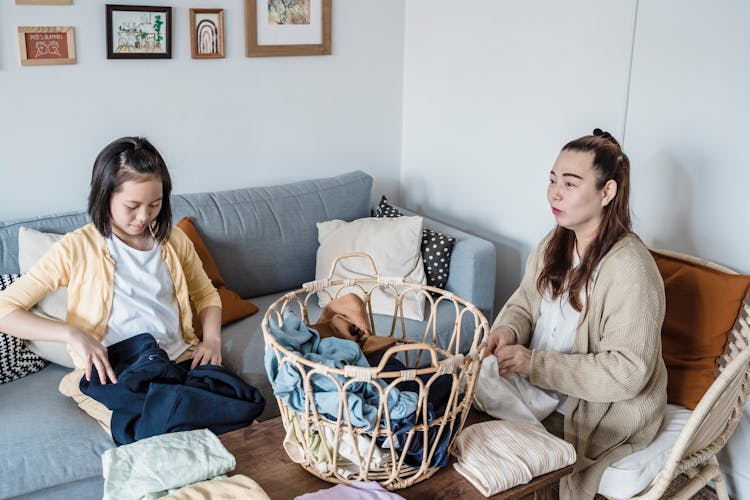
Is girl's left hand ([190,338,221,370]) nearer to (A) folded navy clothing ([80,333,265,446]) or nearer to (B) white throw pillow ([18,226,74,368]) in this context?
(A) folded navy clothing ([80,333,265,446])

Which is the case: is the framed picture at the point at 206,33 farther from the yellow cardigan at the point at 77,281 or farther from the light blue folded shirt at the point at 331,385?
the light blue folded shirt at the point at 331,385

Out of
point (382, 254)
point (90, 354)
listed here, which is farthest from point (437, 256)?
point (90, 354)

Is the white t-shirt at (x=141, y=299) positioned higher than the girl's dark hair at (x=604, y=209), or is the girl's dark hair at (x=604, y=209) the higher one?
the girl's dark hair at (x=604, y=209)

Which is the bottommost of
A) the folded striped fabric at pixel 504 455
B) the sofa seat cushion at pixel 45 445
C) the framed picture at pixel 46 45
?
the sofa seat cushion at pixel 45 445

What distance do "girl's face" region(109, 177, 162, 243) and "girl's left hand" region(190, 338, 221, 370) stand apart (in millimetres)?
367

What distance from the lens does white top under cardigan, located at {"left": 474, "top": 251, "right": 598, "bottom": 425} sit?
5.49ft

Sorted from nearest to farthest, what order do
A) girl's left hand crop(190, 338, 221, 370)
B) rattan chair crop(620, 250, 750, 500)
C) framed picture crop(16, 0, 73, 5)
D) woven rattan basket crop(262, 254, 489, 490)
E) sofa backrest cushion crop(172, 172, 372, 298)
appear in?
1. woven rattan basket crop(262, 254, 489, 490)
2. rattan chair crop(620, 250, 750, 500)
3. girl's left hand crop(190, 338, 221, 370)
4. framed picture crop(16, 0, 73, 5)
5. sofa backrest cushion crop(172, 172, 372, 298)

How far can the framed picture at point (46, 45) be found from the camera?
241 cm

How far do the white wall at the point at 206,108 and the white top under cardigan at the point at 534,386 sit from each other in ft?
4.89

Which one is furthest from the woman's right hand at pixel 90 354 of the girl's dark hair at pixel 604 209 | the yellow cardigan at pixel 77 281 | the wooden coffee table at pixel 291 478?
the girl's dark hair at pixel 604 209

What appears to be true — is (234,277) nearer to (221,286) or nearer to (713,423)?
(221,286)

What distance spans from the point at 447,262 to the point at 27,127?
1.50m

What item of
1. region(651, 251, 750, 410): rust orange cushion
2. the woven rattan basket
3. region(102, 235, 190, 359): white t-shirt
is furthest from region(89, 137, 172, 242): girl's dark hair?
region(651, 251, 750, 410): rust orange cushion

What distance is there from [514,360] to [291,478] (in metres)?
0.68
